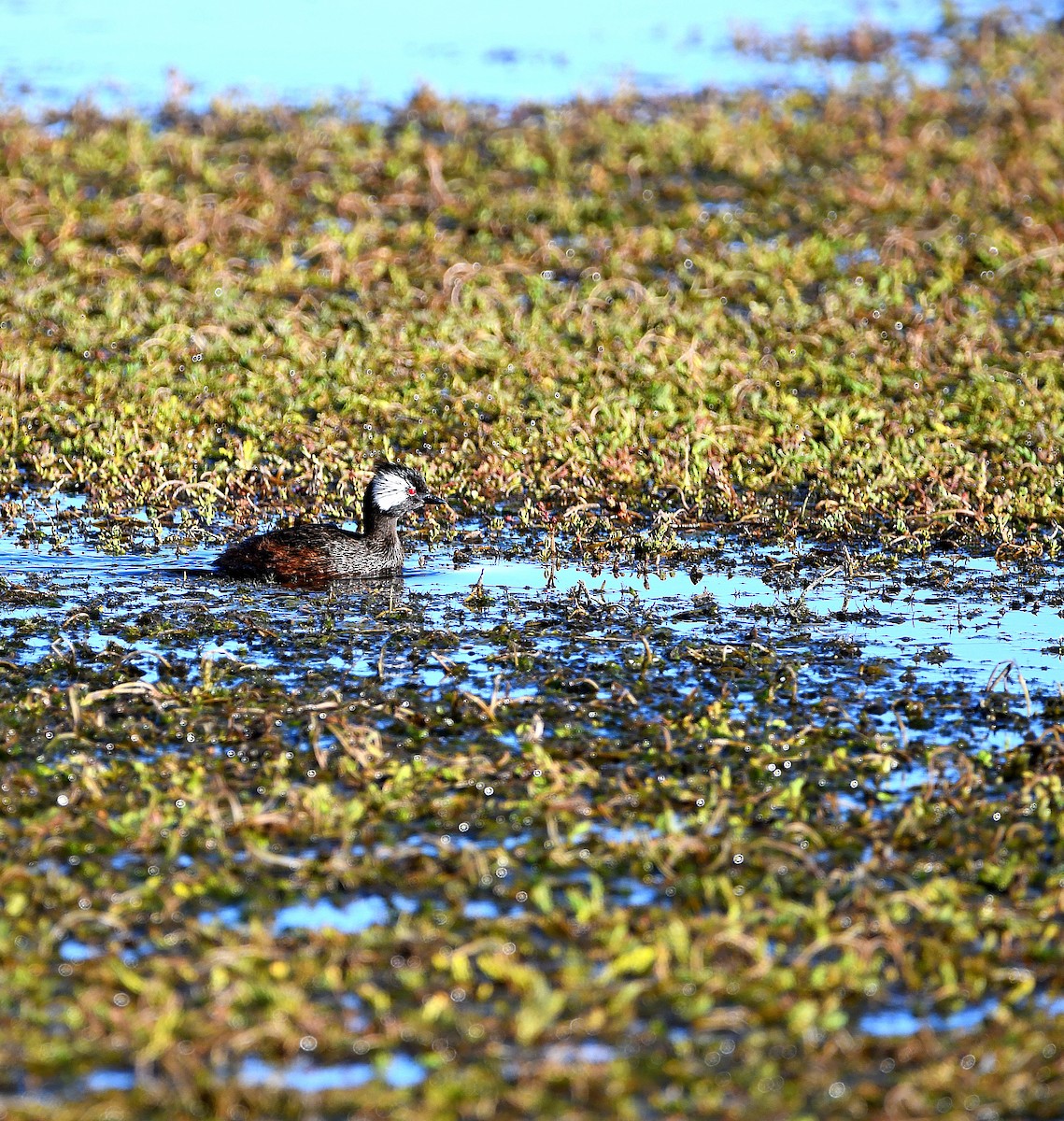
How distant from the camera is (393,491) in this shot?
36.1 feet

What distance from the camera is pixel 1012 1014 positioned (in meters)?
5.49

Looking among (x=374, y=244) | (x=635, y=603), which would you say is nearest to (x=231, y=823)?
(x=635, y=603)

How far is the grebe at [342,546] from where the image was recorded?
10.1 meters

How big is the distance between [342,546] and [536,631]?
5.58 feet

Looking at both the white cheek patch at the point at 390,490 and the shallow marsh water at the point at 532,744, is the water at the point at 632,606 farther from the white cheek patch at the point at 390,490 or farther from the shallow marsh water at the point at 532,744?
the white cheek patch at the point at 390,490

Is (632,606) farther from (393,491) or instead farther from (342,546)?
(393,491)

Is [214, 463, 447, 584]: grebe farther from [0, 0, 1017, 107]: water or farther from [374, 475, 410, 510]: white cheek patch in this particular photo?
[0, 0, 1017, 107]: water

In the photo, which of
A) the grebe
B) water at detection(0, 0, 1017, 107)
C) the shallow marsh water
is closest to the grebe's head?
the grebe

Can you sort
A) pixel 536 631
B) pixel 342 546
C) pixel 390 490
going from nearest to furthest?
1. pixel 536 631
2. pixel 342 546
3. pixel 390 490

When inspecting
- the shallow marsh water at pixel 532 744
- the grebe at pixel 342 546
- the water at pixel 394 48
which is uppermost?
the water at pixel 394 48

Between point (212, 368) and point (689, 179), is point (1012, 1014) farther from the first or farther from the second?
point (689, 179)

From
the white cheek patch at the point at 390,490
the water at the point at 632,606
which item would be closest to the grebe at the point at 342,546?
the white cheek patch at the point at 390,490

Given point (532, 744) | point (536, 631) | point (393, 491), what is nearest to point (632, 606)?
point (536, 631)

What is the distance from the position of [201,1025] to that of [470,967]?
913 mm
